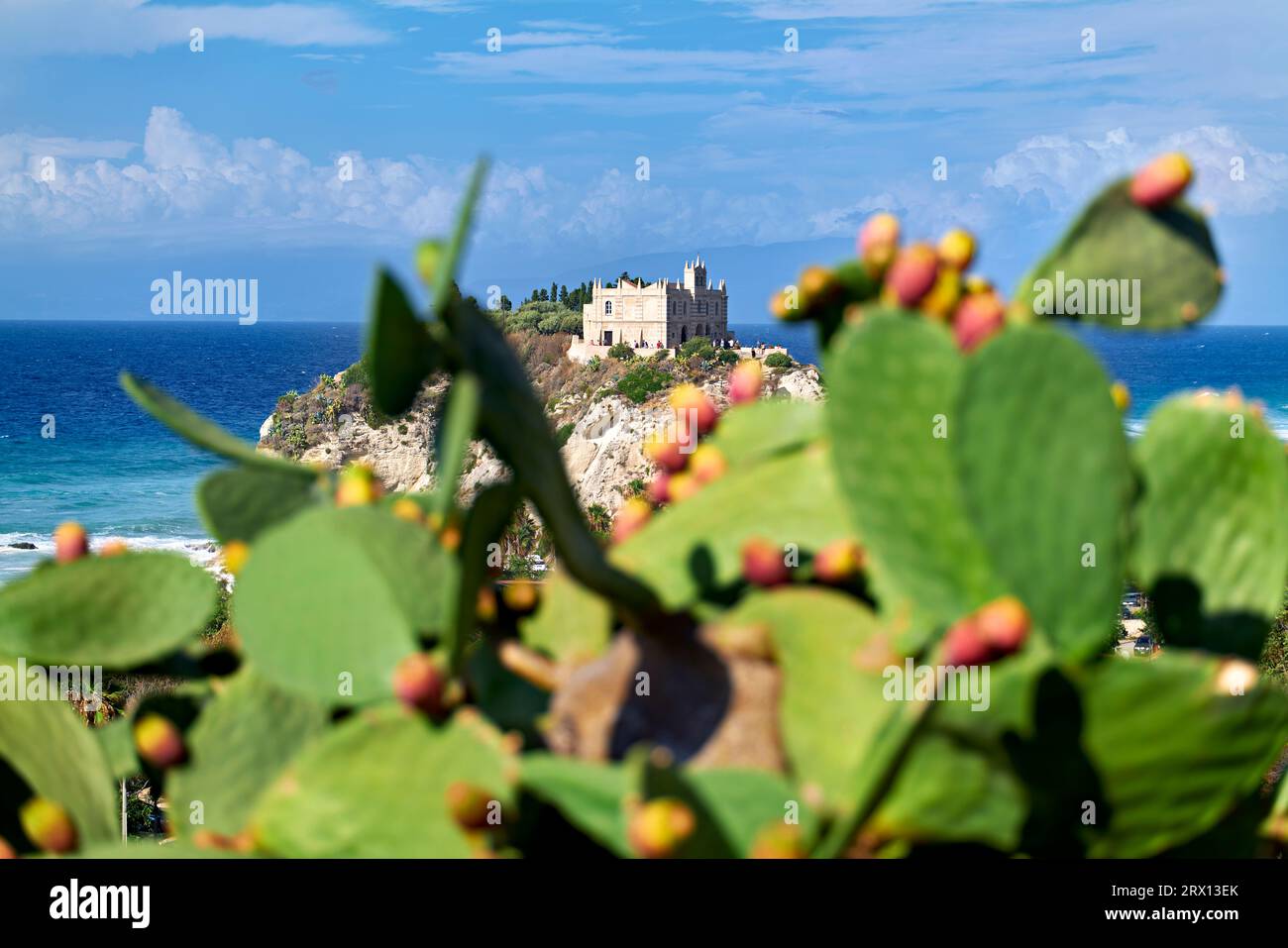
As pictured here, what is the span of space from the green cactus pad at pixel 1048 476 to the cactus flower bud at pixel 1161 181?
10.1 inches

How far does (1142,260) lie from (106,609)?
2.76 ft

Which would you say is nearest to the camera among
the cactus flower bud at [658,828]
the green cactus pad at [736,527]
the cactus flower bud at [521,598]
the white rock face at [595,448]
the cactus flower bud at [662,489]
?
the cactus flower bud at [658,828]

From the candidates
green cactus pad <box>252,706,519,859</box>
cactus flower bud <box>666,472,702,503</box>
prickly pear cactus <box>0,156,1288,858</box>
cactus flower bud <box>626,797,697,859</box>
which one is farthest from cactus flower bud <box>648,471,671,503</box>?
cactus flower bud <box>626,797,697,859</box>

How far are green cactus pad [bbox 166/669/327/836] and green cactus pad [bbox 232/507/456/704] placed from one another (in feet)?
0.13

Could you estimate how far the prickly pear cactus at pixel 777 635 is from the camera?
0.70 meters

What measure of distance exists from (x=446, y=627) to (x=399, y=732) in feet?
0.25

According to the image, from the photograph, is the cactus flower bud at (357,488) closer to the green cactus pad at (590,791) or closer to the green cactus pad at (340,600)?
the green cactus pad at (340,600)

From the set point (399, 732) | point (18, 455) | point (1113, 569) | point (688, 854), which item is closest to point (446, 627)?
point (399, 732)

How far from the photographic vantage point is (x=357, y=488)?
959 mm

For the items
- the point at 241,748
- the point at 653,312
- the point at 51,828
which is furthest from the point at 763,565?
the point at 653,312

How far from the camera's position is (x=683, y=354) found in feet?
159

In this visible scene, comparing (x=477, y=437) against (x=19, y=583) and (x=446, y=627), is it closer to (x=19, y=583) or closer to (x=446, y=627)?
(x=446, y=627)

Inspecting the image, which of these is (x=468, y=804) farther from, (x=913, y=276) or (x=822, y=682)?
(x=913, y=276)

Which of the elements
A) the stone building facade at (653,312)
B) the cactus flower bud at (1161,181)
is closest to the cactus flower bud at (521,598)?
the cactus flower bud at (1161,181)
